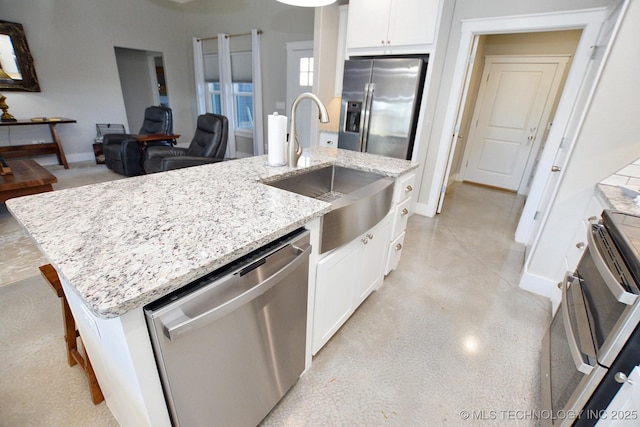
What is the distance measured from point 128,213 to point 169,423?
67cm

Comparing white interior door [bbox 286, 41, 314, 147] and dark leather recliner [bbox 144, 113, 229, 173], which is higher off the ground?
white interior door [bbox 286, 41, 314, 147]

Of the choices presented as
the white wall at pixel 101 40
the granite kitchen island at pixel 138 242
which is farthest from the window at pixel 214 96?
the granite kitchen island at pixel 138 242

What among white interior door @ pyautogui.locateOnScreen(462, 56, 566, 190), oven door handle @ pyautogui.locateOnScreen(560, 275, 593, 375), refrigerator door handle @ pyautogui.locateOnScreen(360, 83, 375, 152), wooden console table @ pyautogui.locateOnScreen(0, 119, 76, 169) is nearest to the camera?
oven door handle @ pyautogui.locateOnScreen(560, 275, 593, 375)

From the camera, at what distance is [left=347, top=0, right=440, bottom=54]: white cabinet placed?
8.64 feet

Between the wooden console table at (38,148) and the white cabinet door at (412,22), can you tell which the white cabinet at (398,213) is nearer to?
the white cabinet door at (412,22)

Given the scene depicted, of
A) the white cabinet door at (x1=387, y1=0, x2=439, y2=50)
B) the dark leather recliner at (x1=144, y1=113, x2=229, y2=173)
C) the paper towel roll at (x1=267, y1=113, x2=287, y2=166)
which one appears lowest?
the dark leather recliner at (x1=144, y1=113, x2=229, y2=173)

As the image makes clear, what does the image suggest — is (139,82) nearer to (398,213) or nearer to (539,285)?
(398,213)

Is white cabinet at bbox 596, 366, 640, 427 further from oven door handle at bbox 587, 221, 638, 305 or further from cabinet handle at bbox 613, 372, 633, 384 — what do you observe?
oven door handle at bbox 587, 221, 638, 305

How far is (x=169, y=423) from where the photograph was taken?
0.81m

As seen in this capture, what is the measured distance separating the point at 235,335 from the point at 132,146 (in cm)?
431

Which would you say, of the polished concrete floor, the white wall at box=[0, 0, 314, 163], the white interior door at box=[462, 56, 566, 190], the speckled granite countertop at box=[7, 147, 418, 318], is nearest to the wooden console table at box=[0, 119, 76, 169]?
the white wall at box=[0, 0, 314, 163]

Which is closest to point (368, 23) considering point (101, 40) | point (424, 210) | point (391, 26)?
point (391, 26)

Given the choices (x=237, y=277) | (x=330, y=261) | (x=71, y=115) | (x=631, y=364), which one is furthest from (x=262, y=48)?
(x=631, y=364)

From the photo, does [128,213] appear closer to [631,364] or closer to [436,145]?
[631,364]
